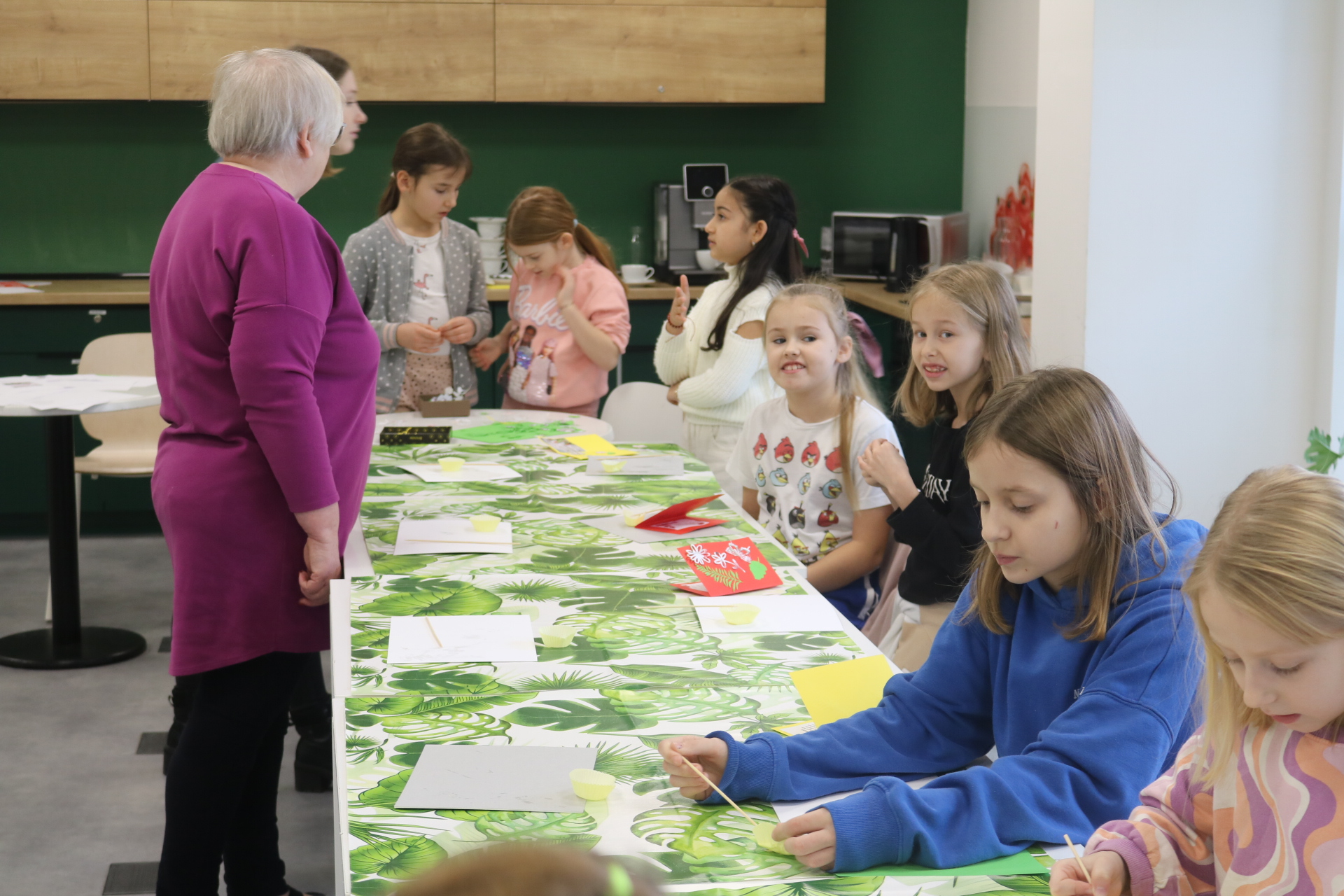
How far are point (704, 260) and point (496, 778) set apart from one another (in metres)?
3.93

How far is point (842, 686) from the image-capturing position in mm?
1437

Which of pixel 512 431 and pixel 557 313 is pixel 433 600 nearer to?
pixel 512 431

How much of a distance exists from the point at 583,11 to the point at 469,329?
194cm

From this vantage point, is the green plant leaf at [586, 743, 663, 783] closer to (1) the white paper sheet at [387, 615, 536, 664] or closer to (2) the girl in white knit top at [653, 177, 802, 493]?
(1) the white paper sheet at [387, 615, 536, 664]

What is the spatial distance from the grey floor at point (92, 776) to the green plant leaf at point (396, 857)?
1365 millimetres

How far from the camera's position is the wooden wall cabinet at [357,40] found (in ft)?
15.0

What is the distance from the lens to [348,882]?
3.29 feet

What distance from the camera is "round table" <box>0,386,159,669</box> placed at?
3.48m

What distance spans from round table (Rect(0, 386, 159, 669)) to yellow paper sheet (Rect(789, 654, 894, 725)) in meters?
2.56

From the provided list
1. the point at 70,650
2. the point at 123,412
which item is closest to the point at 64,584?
the point at 70,650

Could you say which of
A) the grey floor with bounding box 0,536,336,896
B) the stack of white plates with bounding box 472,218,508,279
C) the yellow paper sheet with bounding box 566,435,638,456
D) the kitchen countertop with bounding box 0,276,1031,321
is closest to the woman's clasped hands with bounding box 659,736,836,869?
the grey floor with bounding box 0,536,336,896

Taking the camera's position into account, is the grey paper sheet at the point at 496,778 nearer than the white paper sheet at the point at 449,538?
Yes

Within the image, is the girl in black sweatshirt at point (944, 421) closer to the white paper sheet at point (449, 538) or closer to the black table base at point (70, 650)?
the white paper sheet at point (449, 538)

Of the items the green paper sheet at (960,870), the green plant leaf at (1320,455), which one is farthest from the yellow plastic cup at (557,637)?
the green plant leaf at (1320,455)
